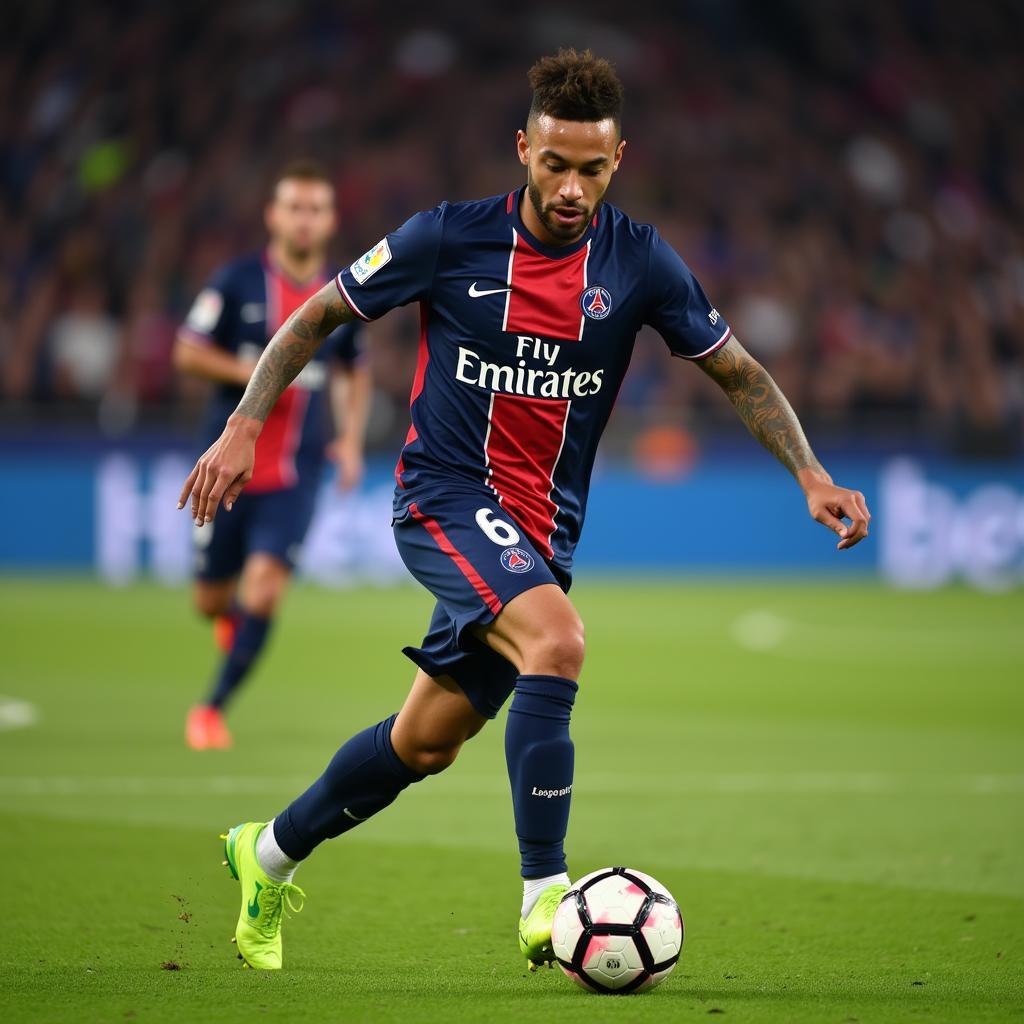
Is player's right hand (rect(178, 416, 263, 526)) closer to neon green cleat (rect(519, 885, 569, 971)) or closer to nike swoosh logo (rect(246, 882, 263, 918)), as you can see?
nike swoosh logo (rect(246, 882, 263, 918))

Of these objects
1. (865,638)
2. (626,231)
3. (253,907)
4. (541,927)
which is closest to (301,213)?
(626,231)

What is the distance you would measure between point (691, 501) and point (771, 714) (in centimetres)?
919

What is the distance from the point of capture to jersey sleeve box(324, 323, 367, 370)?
869 centimetres

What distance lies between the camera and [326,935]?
479 centimetres

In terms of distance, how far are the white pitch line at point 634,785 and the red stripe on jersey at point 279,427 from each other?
1.67 m

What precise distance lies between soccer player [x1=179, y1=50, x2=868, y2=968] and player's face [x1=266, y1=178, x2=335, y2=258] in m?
3.98

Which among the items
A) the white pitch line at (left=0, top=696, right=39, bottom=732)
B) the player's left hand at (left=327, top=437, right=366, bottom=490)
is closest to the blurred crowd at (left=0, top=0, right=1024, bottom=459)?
the white pitch line at (left=0, top=696, right=39, bottom=732)

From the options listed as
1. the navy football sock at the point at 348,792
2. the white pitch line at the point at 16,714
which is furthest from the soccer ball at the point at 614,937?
the white pitch line at the point at 16,714

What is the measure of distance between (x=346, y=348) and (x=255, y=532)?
1.07m

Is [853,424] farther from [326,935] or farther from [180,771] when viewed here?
[326,935]

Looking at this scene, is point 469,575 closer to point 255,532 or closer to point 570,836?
point 570,836

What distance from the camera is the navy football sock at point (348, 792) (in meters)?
4.42

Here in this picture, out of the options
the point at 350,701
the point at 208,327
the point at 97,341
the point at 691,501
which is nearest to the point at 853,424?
the point at 691,501

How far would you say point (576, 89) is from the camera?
4.24 m
